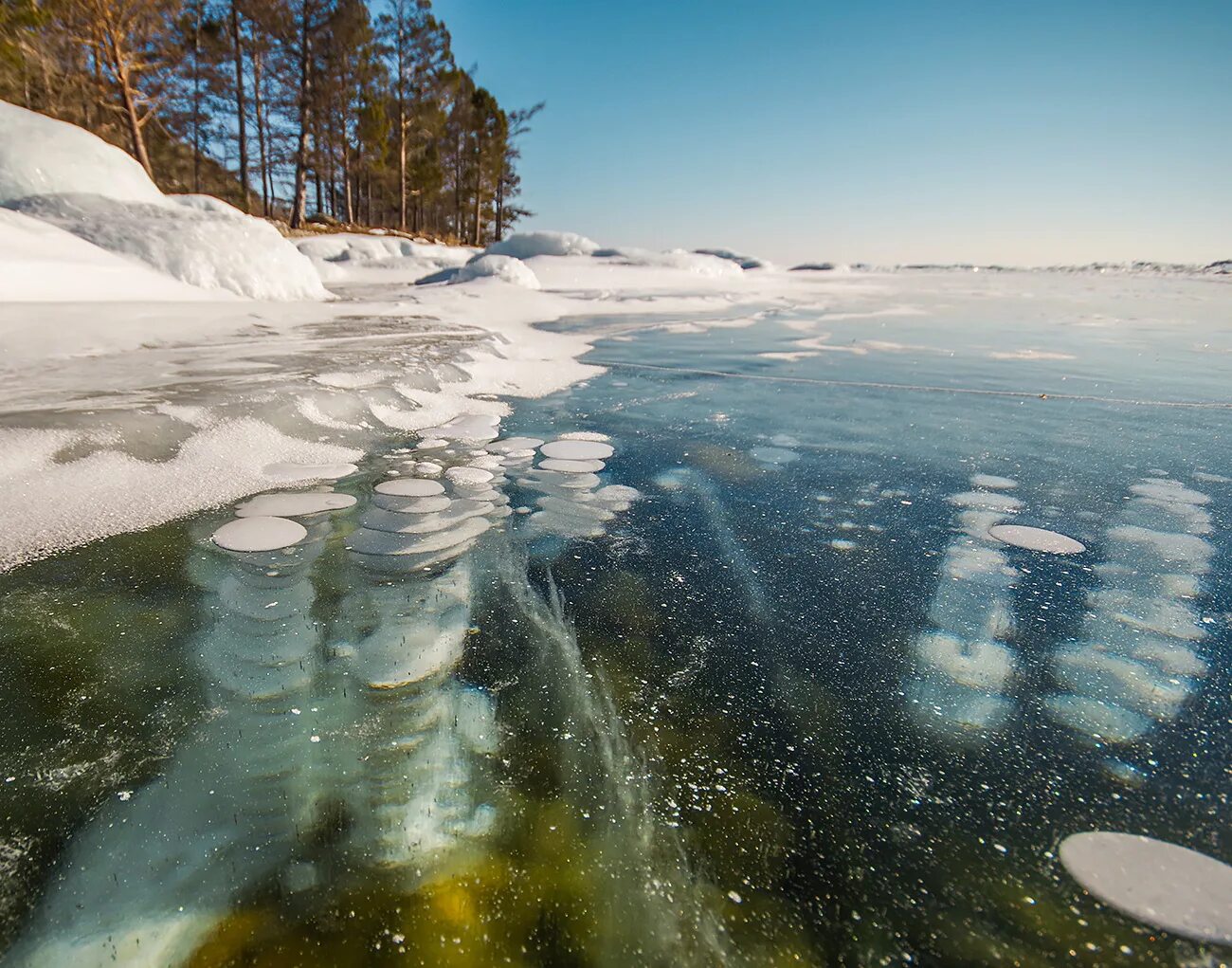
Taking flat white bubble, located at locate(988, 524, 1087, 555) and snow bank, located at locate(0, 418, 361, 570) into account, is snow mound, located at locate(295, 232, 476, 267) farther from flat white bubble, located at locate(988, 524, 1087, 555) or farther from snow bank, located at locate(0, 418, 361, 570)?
flat white bubble, located at locate(988, 524, 1087, 555)

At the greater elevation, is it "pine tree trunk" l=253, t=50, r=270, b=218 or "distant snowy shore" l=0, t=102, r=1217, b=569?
"pine tree trunk" l=253, t=50, r=270, b=218

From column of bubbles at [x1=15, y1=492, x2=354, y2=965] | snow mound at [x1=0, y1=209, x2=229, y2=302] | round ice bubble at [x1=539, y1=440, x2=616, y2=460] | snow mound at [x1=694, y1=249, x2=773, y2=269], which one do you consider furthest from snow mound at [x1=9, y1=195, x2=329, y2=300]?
snow mound at [x1=694, y1=249, x2=773, y2=269]

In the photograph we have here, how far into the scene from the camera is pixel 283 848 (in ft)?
2.29

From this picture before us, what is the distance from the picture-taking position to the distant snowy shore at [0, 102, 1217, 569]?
1698 mm

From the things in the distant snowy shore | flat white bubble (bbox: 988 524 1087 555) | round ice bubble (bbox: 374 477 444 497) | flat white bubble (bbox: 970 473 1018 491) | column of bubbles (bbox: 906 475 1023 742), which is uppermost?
the distant snowy shore

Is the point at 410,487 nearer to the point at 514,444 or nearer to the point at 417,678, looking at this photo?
the point at 514,444

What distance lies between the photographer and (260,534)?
1.45 m

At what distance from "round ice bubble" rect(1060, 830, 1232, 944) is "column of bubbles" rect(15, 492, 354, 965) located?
0.86 m

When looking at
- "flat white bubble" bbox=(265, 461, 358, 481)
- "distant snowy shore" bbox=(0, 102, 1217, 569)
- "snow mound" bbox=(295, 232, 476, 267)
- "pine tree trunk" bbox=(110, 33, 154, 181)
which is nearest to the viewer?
"distant snowy shore" bbox=(0, 102, 1217, 569)

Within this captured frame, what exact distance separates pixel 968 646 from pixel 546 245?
15189 mm

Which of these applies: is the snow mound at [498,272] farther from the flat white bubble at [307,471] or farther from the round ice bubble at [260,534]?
the round ice bubble at [260,534]

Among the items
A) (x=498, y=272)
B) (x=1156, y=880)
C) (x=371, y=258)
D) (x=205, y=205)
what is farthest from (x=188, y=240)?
(x=371, y=258)

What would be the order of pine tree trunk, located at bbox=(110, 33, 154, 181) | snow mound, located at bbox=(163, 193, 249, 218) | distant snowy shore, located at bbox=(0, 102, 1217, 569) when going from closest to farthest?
distant snowy shore, located at bbox=(0, 102, 1217, 569)
snow mound, located at bbox=(163, 193, 249, 218)
pine tree trunk, located at bbox=(110, 33, 154, 181)

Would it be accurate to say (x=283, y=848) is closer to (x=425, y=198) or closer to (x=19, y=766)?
(x=19, y=766)
